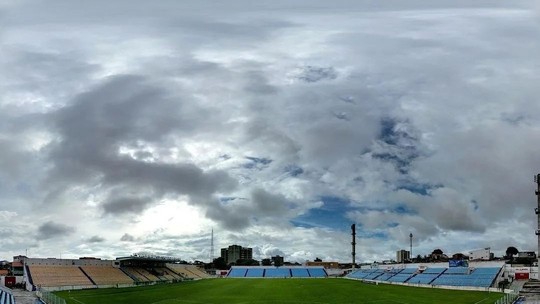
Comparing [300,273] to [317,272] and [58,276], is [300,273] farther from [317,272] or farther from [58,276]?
[58,276]

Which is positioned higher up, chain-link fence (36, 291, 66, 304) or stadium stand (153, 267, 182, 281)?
stadium stand (153, 267, 182, 281)

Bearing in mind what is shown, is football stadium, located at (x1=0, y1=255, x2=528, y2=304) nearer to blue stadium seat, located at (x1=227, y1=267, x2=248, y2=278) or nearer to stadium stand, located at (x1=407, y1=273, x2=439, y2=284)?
stadium stand, located at (x1=407, y1=273, x2=439, y2=284)

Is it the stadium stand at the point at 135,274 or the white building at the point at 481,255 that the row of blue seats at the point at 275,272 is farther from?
the white building at the point at 481,255

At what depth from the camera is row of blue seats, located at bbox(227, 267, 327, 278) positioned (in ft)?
500

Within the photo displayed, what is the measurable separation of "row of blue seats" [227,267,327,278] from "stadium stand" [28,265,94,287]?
193 ft

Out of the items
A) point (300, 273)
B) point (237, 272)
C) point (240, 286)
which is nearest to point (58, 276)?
point (240, 286)

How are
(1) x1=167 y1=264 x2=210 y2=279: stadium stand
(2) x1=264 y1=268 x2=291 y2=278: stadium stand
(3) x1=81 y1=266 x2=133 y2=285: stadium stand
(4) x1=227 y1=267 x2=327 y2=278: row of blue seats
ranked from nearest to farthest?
1. (3) x1=81 y1=266 x2=133 y2=285: stadium stand
2. (1) x1=167 y1=264 x2=210 y2=279: stadium stand
3. (2) x1=264 y1=268 x2=291 y2=278: stadium stand
4. (4) x1=227 y1=267 x2=327 y2=278: row of blue seats

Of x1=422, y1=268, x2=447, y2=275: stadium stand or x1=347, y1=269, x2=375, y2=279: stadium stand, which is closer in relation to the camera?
x1=422, y1=268, x2=447, y2=275: stadium stand

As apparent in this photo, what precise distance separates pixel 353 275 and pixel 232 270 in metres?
37.8

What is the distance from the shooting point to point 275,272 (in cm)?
15800

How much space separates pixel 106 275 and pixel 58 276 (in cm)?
1360

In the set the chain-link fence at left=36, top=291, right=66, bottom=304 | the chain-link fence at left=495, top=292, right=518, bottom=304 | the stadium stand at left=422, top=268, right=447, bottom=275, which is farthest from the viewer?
the stadium stand at left=422, top=268, right=447, bottom=275

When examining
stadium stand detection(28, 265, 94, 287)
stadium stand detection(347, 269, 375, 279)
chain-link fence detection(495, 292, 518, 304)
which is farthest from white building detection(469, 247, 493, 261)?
stadium stand detection(28, 265, 94, 287)

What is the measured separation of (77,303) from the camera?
6006 cm
